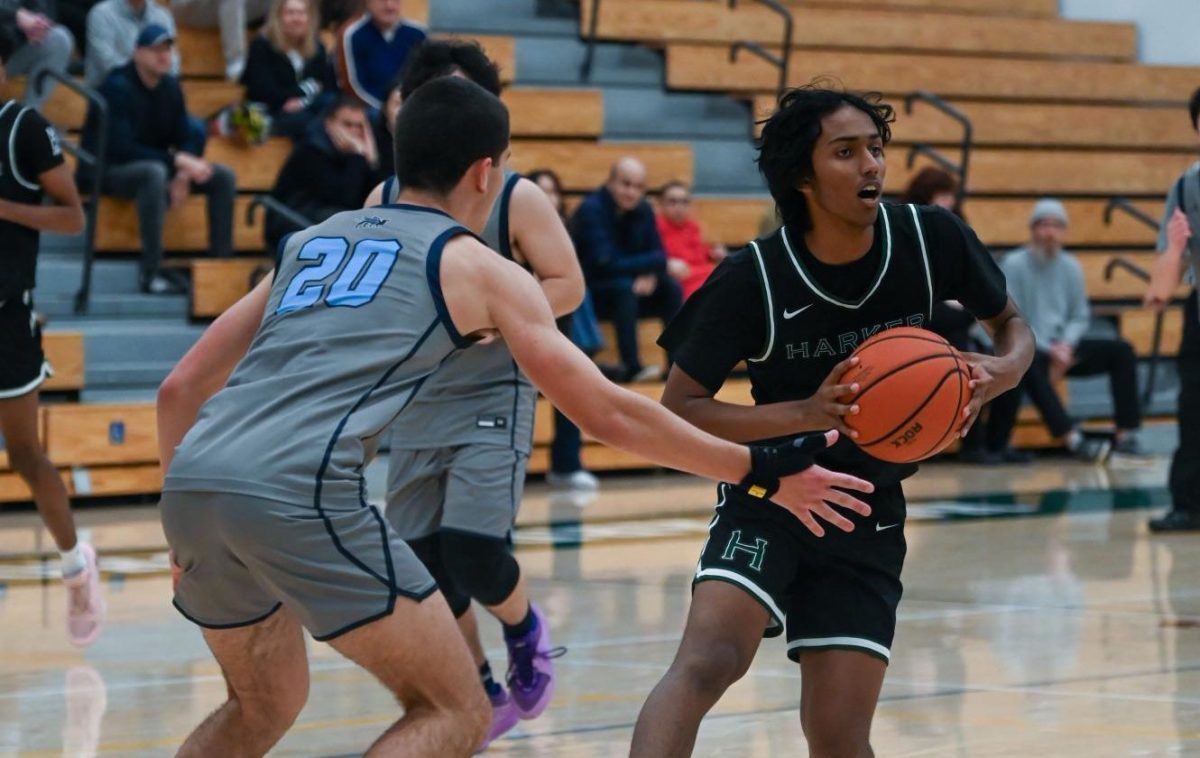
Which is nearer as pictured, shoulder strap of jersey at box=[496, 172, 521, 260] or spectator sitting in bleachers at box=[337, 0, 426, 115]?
shoulder strap of jersey at box=[496, 172, 521, 260]

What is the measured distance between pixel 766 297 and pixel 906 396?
1.34 ft

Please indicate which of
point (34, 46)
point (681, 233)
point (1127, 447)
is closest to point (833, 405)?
point (34, 46)

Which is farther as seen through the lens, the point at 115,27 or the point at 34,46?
the point at 115,27

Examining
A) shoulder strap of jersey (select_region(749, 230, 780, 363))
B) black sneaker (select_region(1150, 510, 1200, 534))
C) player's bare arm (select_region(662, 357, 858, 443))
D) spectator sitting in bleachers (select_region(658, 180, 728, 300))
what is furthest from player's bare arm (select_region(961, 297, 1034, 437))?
spectator sitting in bleachers (select_region(658, 180, 728, 300))

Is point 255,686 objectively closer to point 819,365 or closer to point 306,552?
point 306,552

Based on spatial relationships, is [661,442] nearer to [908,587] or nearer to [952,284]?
[952,284]

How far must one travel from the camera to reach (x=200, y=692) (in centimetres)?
600

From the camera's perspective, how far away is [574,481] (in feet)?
37.9

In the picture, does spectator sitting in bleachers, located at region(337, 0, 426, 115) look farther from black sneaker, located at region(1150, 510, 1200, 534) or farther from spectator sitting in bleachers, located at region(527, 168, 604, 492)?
black sneaker, located at region(1150, 510, 1200, 534)

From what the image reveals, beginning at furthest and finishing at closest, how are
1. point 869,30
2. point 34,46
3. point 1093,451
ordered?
point 869,30, point 1093,451, point 34,46

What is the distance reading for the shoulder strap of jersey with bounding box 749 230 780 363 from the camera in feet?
13.3

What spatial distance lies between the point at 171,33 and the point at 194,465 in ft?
28.5

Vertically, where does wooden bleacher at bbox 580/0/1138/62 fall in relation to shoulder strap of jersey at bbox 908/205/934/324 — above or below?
below

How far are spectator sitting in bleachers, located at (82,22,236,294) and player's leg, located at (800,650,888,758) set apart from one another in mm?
8101
